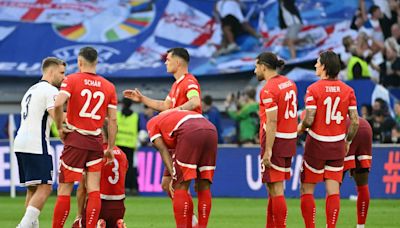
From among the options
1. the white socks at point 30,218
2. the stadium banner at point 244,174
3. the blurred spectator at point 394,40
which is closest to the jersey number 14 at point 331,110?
Answer: the white socks at point 30,218

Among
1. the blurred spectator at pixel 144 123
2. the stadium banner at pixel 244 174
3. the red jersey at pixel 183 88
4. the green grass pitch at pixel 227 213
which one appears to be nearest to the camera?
the red jersey at pixel 183 88

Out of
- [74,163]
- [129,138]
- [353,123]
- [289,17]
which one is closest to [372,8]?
[289,17]

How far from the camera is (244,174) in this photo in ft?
81.0

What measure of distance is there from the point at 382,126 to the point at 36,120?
11.9m

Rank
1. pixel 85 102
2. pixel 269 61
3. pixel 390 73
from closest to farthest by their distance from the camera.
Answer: pixel 85 102
pixel 269 61
pixel 390 73

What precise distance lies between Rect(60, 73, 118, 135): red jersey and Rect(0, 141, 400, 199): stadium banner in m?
10.2

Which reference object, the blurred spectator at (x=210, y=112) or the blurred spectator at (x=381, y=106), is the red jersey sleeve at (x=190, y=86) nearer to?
the blurred spectator at (x=210, y=112)

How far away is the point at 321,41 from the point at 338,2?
1.16m

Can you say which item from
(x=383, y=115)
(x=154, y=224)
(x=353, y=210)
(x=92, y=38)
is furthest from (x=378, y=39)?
(x=154, y=224)

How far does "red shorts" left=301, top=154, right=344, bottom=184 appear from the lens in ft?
50.0

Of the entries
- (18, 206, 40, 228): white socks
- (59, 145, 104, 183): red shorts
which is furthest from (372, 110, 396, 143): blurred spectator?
(18, 206, 40, 228): white socks

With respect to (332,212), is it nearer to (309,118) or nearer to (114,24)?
(309,118)

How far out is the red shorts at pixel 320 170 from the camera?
15.2 meters

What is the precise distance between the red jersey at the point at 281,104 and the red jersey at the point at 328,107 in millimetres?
257
